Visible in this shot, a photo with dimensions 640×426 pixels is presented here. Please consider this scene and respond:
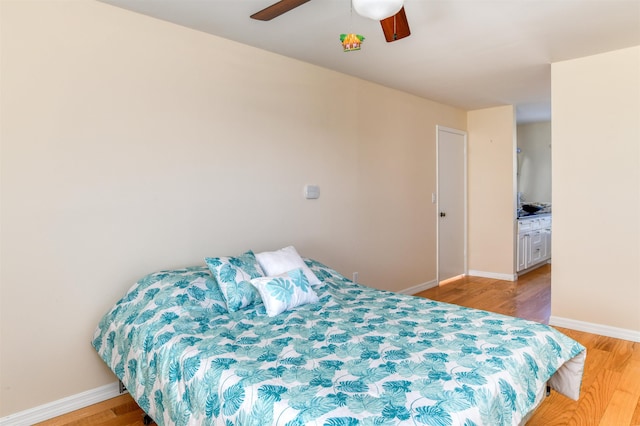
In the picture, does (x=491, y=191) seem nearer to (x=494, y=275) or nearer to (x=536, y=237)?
(x=494, y=275)

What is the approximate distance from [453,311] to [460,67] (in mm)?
2337

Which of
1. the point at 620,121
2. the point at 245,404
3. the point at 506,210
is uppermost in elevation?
the point at 620,121

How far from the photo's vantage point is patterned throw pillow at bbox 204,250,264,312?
2291 millimetres

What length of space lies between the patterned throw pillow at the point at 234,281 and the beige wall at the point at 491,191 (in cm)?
401

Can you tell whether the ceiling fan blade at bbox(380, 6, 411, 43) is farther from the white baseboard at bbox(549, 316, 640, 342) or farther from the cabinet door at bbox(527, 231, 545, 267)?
the cabinet door at bbox(527, 231, 545, 267)

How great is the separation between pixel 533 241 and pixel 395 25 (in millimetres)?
5009

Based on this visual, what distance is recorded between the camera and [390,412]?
50.1 inches

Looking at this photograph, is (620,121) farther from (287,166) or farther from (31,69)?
(31,69)

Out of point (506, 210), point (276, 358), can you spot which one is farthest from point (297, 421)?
point (506, 210)

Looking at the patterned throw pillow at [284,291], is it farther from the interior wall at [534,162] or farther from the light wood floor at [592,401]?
the interior wall at [534,162]

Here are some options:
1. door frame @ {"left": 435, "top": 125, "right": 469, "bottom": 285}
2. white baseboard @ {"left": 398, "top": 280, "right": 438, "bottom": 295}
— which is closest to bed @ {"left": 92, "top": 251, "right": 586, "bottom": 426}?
white baseboard @ {"left": 398, "top": 280, "right": 438, "bottom": 295}

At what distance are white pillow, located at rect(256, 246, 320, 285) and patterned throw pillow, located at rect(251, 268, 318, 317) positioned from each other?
148 millimetres

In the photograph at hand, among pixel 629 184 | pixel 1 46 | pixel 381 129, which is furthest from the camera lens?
pixel 381 129

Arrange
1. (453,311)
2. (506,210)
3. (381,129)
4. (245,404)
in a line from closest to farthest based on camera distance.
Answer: (245,404)
(453,311)
(381,129)
(506,210)
